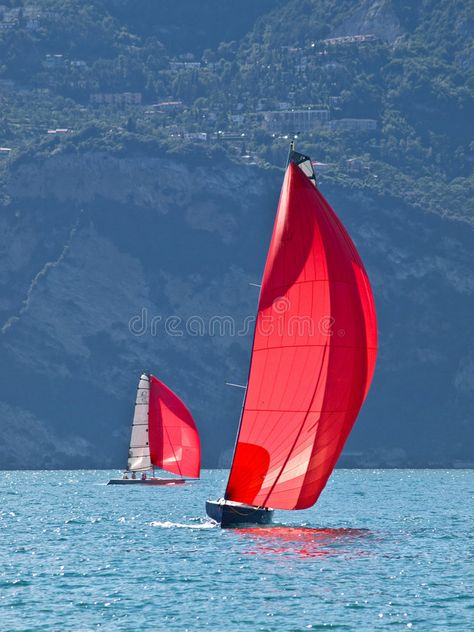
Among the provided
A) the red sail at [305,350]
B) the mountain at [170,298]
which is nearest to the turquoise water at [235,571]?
the red sail at [305,350]

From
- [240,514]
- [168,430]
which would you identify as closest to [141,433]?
[168,430]

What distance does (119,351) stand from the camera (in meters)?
162

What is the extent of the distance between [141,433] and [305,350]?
4262 centimetres

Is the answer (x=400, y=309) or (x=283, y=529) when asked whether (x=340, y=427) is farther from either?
(x=400, y=309)

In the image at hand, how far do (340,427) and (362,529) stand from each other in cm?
1140

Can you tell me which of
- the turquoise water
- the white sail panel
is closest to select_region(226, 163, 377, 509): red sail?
the turquoise water

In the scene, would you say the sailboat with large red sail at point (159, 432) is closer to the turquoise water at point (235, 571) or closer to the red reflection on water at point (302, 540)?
the turquoise water at point (235, 571)

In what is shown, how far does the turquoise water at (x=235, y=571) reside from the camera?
38.3 metres

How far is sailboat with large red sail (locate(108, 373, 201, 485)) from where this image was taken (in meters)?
89.7

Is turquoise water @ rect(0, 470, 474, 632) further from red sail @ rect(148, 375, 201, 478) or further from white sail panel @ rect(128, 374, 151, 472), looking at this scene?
white sail panel @ rect(128, 374, 151, 472)

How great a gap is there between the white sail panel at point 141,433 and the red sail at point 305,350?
1605 inches

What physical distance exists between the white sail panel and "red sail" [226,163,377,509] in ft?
134

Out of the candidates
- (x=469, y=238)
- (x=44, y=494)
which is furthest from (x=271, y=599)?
(x=469, y=238)

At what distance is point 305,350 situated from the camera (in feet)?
158
